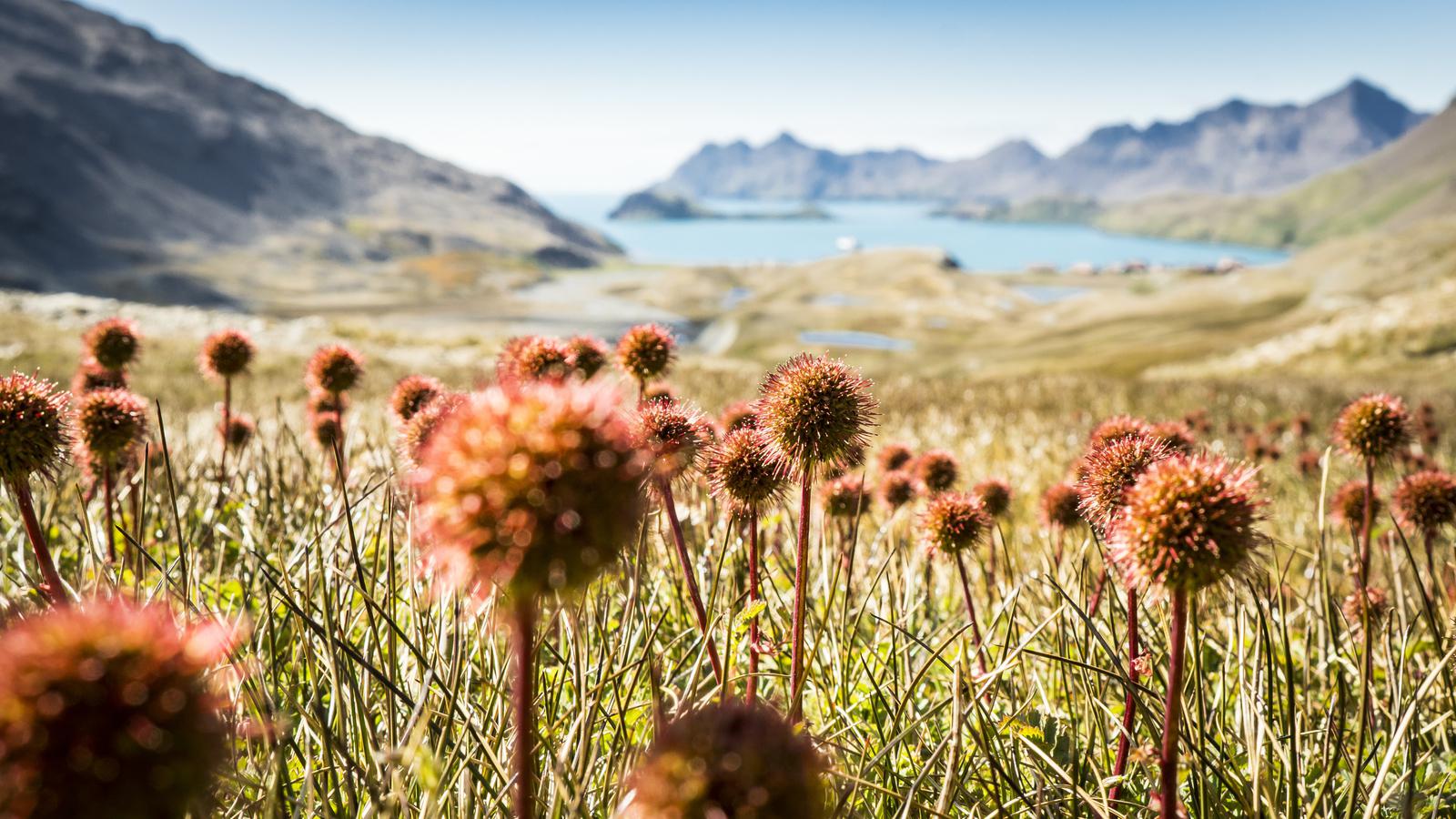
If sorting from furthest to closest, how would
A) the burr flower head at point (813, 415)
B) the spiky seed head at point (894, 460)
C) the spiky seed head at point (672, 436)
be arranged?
the spiky seed head at point (894, 460), the burr flower head at point (813, 415), the spiky seed head at point (672, 436)

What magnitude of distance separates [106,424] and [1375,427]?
19.2ft

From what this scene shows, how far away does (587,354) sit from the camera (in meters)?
4.20

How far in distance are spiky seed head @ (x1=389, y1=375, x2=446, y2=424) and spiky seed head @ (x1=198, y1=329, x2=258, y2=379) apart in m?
1.55

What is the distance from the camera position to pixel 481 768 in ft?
7.92

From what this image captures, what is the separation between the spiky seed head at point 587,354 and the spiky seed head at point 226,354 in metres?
2.34

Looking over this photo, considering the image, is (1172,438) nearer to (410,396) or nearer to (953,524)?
(953,524)

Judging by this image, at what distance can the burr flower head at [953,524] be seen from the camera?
318cm

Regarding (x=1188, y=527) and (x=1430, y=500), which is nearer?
(x=1188, y=527)

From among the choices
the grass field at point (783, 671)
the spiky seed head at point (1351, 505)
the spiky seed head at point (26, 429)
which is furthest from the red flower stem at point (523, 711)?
the spiky seed head at point (1351, 505)

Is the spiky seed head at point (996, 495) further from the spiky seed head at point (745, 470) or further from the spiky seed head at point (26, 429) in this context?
the spiky seed head at point (26, 429)

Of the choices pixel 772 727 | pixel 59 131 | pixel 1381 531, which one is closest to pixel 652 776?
pixel 772 727

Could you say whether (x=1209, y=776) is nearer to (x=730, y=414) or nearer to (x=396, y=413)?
(x=730, y=414)

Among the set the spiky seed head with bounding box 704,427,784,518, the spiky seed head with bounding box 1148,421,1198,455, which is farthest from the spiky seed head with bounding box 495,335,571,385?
the spiky seed head with bounding box 1148,421,1198,455

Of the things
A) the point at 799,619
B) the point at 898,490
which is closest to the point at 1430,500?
the point at 898,490
